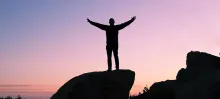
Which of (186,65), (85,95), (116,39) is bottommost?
(85,95)

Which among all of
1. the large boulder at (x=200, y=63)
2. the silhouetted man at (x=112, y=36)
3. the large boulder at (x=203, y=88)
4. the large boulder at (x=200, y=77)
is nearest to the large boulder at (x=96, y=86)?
the silhouetted man at (x=112, y=36)

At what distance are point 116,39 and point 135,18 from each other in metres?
1.36

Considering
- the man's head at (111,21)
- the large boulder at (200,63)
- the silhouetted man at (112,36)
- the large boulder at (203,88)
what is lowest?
the large boulder at (203,88)

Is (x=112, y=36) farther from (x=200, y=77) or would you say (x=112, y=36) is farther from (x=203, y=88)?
(x=203, y=88)

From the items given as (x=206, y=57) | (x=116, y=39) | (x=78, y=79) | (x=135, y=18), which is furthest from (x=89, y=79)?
(x=206, y=57)

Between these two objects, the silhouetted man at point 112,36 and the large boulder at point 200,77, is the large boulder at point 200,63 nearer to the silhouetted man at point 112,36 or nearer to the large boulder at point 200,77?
the large boulder at point 200,77

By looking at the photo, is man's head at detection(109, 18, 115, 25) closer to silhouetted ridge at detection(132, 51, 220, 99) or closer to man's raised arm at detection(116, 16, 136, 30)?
man's raised arm at detection(116, 16, 136, 30)

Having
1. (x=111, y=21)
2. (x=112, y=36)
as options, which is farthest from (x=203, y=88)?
(x=111, y=21)

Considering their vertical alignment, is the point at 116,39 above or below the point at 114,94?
above

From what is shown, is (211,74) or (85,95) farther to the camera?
(85,95)

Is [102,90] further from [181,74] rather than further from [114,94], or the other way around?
[181,74]

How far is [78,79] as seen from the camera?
19.8m

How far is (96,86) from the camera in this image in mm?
19625

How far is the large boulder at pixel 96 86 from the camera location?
19422mm
